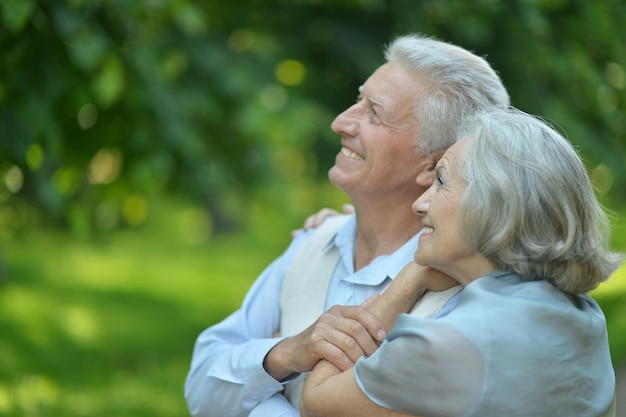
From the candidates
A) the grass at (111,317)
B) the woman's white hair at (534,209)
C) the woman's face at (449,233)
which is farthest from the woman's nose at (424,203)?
the grass at (111,317)

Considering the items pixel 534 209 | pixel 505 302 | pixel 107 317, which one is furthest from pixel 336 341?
pixel 107 317

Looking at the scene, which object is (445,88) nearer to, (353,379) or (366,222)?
(366,222)

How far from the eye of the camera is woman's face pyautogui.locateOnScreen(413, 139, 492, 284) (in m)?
2.38

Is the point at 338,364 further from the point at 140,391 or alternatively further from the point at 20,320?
the point at 20,320

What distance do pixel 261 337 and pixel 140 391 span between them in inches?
151

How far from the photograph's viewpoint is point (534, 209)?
89.6 inches

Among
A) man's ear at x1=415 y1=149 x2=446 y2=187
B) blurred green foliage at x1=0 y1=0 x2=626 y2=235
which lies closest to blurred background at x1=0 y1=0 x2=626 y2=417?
blurred green foliage at x1=0 y1=0 x2=626 y2=235

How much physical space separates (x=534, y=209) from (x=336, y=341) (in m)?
0.63

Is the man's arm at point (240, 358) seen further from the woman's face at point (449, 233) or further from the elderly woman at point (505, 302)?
the woman's face at point (449, 233)

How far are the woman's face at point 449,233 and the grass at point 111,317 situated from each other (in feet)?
7.30

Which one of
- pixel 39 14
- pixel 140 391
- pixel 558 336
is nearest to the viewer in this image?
pixel 558 336

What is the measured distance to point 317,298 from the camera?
3.03 meters

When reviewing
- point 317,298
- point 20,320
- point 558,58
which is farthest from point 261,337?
point 20,320

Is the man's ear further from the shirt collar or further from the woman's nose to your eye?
the woman's nose
